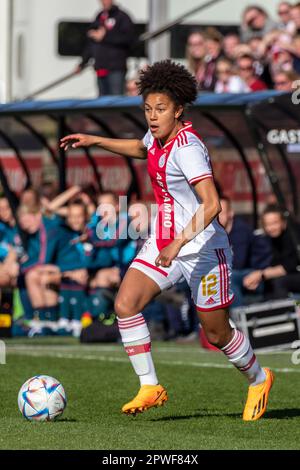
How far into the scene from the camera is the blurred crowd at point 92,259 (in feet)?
54.6

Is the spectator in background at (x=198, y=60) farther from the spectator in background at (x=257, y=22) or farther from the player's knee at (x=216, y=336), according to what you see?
the player's knee at (x=216, y=336)

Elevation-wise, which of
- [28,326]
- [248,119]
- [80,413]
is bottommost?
[28,326]

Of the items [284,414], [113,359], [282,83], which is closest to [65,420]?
[284,414]

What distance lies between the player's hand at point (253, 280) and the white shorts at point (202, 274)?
22.3 ft

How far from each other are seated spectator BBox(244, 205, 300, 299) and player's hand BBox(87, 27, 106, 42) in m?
4.47

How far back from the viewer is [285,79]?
18.2 metres

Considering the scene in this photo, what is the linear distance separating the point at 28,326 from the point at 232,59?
527cm

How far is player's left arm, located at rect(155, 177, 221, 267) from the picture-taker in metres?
8.66

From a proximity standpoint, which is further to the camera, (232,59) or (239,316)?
(232,59)

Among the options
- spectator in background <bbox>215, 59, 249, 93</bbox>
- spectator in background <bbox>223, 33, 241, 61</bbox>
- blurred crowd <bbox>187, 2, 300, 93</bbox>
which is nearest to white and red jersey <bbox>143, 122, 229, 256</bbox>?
blurred crowd <bbox>187, 2, 300, 93</bbox>

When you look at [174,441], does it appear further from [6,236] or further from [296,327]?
[6,236]

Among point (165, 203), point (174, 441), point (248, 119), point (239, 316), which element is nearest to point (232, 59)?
point (248, 119)

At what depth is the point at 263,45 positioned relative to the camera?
19562 millimetres
